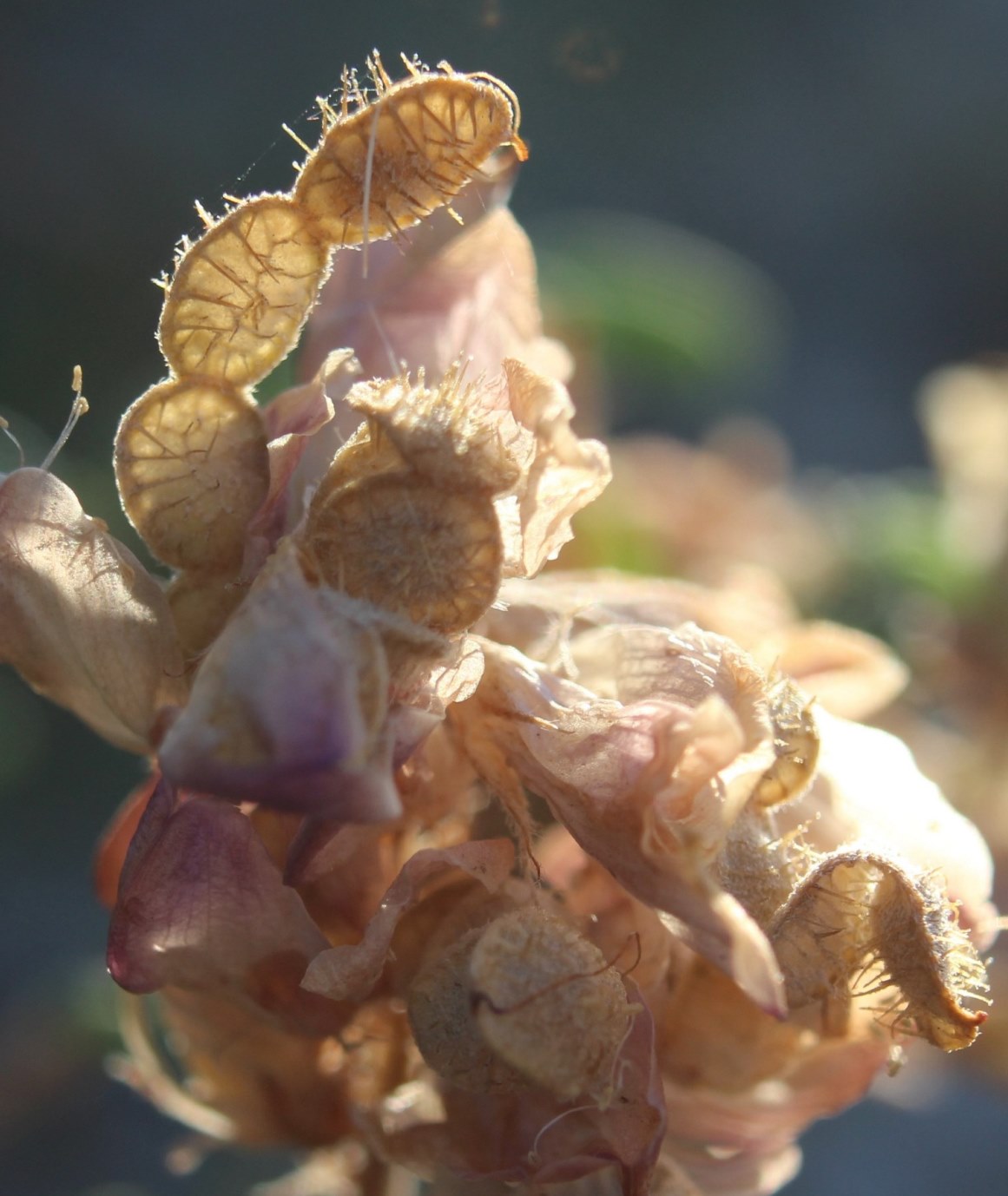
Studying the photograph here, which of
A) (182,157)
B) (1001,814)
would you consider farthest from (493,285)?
(182,157)

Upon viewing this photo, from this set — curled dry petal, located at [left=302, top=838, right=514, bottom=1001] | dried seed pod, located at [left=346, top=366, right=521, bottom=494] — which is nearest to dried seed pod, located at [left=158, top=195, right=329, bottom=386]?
dried seed pod, located at [left=346, top=366, right=521, bottom=494]

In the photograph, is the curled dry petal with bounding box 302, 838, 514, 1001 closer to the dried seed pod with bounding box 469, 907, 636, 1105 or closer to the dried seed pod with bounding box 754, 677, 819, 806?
the dried seed pod with bounding box 469, 907, 636, 1105

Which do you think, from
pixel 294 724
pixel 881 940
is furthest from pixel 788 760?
pixel 294 724

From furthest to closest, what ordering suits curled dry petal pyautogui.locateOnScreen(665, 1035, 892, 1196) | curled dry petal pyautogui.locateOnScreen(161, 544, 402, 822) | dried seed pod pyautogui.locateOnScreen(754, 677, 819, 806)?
1. curled dry petal pyautogui.locateOnScreen(665, 1035, 892, 1196)
2. dried seed pod pyautogui.locateOnScreen(754, 677, 819, 806)
3. curled dry petal pyautogui.locateOnScreen(161, 544, 402, 822)

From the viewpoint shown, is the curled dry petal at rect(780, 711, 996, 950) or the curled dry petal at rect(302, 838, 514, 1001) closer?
the curled dry petal at rect(302, 838, 514, 1001)

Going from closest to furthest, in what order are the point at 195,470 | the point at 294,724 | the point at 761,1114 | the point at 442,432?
the point at 294,724 → the point at 442,432 → the point at 195,470 → the point at 761,1114

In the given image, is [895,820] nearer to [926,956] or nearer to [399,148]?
[926,956]

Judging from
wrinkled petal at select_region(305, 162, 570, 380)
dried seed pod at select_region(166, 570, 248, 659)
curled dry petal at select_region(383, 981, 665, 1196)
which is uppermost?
wrinkled petal at select_region(305, 162, 570, 380)
